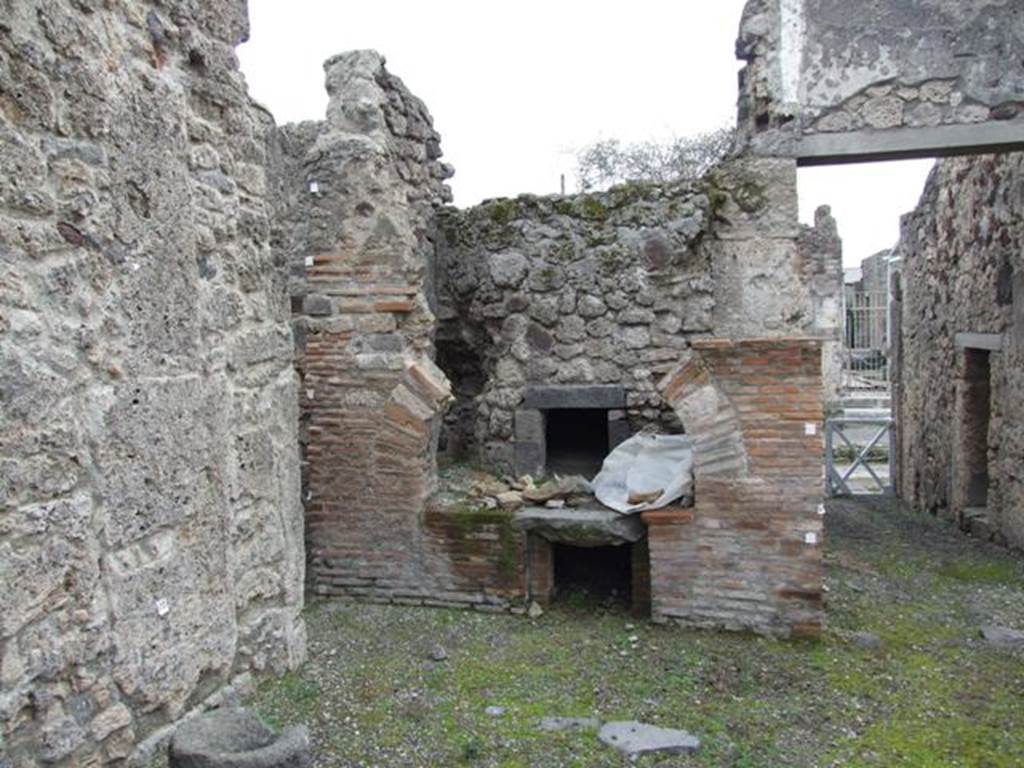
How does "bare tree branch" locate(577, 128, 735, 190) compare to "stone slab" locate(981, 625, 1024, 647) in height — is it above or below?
above

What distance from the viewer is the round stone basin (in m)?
2.66

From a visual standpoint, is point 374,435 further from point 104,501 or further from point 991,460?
point 991,460

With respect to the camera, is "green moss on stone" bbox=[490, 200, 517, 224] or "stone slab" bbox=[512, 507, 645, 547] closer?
"stone slab" bbox=[512, 507, 645, 547]

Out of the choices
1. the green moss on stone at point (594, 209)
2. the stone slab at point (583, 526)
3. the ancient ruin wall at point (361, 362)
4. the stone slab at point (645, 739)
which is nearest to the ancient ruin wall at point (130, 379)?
the stone slab at point (645, 739)

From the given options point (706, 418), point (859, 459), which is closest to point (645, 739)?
point (706, 418)

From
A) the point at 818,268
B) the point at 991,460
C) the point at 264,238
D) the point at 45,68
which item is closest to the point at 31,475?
the point at 45,68

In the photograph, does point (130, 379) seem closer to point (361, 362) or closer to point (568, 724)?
point (568, 724)

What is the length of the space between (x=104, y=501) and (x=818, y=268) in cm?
1839

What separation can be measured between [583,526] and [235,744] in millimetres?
2688

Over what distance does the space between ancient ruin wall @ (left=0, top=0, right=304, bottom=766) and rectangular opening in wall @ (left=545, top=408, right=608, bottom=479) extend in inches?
145

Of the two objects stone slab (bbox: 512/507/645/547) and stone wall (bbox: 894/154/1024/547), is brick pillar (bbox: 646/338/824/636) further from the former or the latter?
stone wall (bbox: 894/154/1024/547)

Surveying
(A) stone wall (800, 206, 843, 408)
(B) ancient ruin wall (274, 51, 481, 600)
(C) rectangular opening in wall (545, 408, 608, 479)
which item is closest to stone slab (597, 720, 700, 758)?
(B) ancient ruin wall (274, 51, 481, 600)

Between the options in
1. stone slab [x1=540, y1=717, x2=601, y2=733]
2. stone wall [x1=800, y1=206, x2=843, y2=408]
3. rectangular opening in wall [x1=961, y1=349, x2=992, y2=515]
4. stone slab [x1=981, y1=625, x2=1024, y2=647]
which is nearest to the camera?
stone slab [x1=540, y1=717, x2=601, y2=733]

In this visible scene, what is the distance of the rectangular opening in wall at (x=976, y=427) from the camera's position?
8273 millimetres
